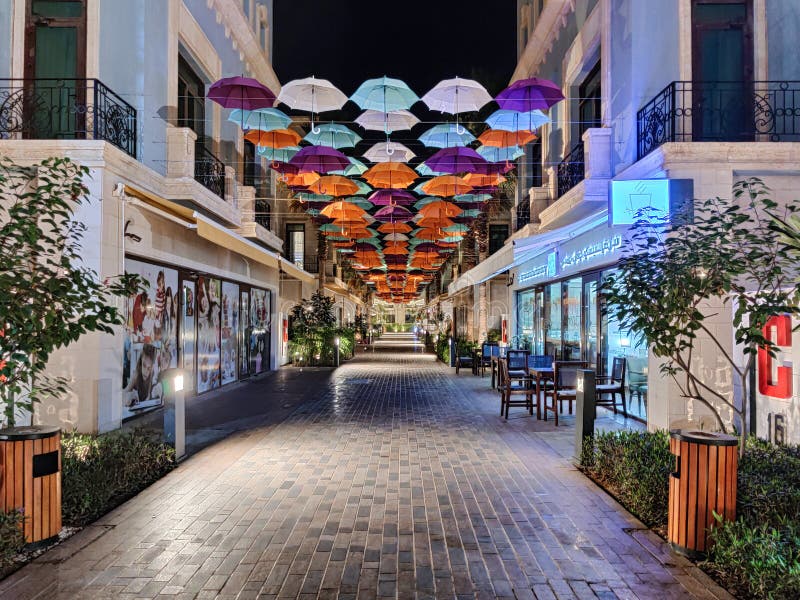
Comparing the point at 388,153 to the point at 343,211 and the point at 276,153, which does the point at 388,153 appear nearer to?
the point at 276,153

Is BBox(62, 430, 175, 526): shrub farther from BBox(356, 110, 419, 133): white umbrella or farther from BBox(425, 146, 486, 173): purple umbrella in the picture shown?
BBox(425, 146, 486, 173): purple umbrella

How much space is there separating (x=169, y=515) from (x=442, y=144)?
11.5 metres

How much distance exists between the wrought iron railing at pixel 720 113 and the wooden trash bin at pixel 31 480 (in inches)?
360

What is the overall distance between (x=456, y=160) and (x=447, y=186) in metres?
2.30

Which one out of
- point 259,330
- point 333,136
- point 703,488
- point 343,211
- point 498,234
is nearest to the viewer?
point 703,488

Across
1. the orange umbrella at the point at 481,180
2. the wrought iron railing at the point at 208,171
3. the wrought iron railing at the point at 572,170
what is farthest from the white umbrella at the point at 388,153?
the wrought iron railing at the point at 572,170

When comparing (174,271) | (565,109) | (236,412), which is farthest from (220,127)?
(565,109)

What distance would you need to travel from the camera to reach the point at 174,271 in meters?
12.4

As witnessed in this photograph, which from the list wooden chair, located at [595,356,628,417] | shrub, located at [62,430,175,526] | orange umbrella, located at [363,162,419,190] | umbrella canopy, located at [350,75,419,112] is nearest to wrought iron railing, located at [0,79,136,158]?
umbrella canopy, located at [350,75,419,112]

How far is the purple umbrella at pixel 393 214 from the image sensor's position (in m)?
20.0

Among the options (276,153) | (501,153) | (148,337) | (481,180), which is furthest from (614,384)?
(276,153)

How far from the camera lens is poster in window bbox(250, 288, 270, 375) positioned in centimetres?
1858

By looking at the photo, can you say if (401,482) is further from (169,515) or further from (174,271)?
(174,271)

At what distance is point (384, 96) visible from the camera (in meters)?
11.8
